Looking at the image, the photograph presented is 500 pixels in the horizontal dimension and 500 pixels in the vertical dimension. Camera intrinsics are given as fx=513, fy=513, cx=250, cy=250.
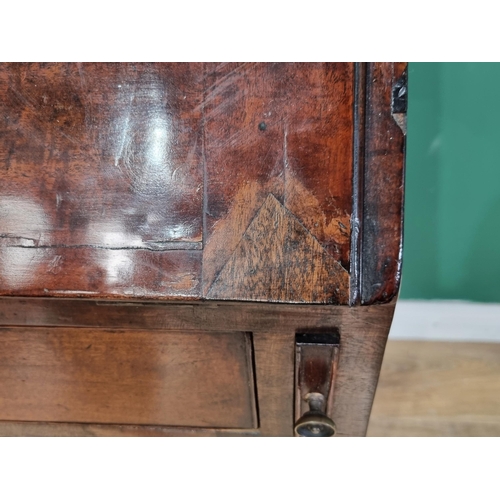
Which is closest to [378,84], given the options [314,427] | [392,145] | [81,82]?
[392,145]

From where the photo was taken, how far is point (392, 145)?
461 mm

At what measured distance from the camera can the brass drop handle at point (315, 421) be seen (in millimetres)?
570

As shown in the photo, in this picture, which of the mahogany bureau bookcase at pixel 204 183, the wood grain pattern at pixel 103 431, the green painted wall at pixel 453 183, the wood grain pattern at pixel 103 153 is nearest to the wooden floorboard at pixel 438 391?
the green painted wall at pixel 453 183

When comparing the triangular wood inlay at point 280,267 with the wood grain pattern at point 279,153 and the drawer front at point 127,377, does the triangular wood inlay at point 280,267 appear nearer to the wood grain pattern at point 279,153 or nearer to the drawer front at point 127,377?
the wood grain pattern at point 279,153

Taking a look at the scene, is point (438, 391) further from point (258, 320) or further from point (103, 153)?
point (103, 153)

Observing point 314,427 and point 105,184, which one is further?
point 314,427

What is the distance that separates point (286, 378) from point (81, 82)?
41 centimetres

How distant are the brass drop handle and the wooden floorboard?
0.71 m

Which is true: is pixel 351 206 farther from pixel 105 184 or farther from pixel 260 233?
pixel 105 184

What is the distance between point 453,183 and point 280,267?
30.5 inches

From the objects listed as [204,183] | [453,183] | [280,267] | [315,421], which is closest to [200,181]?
[204,183]

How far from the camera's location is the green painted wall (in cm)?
104

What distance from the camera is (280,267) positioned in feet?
1.54

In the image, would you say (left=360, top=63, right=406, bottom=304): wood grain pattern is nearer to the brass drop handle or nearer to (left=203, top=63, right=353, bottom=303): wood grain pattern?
(left=203, top=63, right=353, bottom=303): wood grain pattern
